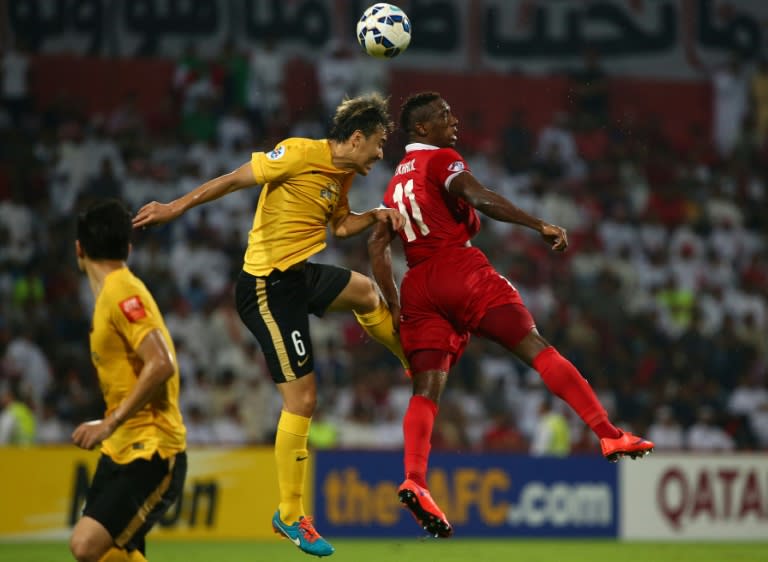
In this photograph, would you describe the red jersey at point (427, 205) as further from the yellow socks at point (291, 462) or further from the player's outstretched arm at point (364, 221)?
the yellow socks at point (291, 462)

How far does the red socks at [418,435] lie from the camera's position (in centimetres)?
780

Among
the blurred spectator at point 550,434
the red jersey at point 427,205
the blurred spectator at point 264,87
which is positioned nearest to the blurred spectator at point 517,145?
the blurred spectator at point 264,87

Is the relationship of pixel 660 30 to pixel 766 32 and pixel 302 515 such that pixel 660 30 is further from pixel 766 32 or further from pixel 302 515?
pixel 302 515

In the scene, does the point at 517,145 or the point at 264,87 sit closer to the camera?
→ the point at 264,87

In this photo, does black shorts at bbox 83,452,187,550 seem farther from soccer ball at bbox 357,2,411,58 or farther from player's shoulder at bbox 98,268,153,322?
soccer ball at bbox 357,2,411,58

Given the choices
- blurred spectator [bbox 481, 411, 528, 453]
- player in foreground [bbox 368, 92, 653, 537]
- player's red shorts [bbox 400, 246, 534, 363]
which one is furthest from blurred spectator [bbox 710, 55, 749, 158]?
player's red shorts [bbox 400, 246, 534, 363]

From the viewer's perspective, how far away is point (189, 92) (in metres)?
18.7

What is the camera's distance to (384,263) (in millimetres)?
8328

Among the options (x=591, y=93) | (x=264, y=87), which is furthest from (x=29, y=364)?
(x=591, y=93)

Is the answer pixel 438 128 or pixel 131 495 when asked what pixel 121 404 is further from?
pixel 438 128

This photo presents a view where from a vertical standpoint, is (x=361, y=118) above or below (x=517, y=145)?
above

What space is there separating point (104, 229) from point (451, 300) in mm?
2573

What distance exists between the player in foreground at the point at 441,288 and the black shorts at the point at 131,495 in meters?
1.87

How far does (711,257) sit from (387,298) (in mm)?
11548
